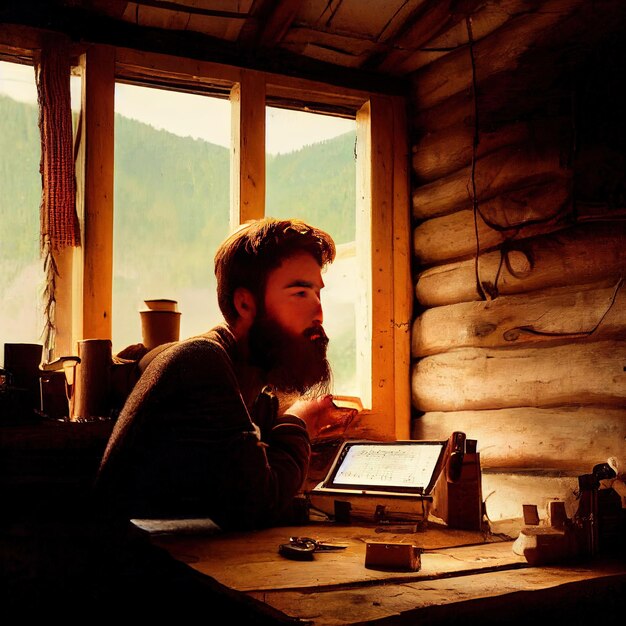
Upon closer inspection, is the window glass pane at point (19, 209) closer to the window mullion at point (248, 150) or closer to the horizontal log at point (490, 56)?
the window mullion at point (248, 150)

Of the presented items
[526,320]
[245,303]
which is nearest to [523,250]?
[526,320]

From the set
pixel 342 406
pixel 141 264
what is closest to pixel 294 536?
pixel 342 406

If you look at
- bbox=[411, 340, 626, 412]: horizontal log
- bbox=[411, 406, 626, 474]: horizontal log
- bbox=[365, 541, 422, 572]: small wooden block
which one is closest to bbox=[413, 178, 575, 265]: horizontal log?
bbox=[411, 340, 626, 412]: horizontal log

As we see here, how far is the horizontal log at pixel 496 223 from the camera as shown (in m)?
4.05

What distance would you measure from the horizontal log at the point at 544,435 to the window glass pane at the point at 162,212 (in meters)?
1.73

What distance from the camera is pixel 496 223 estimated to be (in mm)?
4438

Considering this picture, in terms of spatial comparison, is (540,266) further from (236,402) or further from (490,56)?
(236,402)

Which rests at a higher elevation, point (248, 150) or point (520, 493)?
point (248, 150)

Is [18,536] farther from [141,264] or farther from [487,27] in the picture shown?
[487,27]

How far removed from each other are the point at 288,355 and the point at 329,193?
216cm

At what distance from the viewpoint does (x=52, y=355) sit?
4242 mm

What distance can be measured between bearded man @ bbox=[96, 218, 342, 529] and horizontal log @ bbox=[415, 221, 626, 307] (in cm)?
124

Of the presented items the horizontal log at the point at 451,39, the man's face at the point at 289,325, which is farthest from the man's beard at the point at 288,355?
the horizontal log at the point at 451,39

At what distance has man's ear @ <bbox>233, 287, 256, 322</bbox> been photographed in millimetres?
3488
